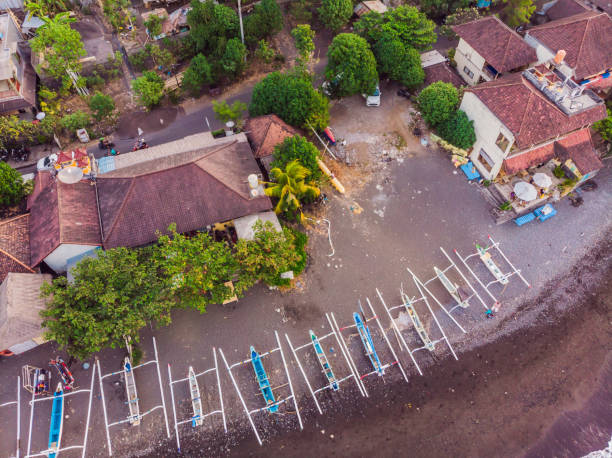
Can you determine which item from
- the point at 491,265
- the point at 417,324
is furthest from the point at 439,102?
the point at 417,324

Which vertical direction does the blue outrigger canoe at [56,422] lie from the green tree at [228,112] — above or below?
below

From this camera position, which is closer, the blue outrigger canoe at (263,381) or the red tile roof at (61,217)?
the blue outrigger canoe at (263,381)

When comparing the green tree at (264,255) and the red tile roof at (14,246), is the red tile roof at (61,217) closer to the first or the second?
the red tile roof at (14,246)

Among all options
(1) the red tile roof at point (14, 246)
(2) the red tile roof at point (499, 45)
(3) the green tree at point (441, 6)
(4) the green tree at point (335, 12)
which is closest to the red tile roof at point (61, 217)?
(1) the red tile roof at point (14, 246)

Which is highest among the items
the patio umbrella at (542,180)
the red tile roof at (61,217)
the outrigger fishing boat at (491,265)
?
the red tile roof at (61,217)

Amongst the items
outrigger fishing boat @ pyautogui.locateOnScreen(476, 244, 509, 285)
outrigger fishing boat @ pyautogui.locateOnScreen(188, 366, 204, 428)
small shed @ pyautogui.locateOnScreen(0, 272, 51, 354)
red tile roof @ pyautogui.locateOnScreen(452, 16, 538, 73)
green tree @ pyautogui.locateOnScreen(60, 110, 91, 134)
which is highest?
red tile roof @ pyautogui.locateOnScreen(452, 16, 538, 73)

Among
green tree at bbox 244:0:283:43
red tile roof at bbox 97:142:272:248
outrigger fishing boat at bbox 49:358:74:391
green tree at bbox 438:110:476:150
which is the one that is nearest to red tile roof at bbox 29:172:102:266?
red tile roof at bbox 97:142:272:248

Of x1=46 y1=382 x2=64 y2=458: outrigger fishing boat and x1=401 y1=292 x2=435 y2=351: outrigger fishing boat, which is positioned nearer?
x1=46 y1=382 x2=64 y2=458: outrigger fishing boat

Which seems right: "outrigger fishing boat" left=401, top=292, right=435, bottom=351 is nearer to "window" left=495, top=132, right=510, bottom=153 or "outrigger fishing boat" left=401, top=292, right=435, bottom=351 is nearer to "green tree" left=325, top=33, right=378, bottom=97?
"window" left=495, top=132, right=510, bottom=153
